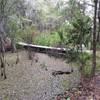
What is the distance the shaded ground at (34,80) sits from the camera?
5535 millimetres

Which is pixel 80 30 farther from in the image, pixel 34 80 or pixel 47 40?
pixel 47 40

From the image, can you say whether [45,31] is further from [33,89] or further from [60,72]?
[33,89]

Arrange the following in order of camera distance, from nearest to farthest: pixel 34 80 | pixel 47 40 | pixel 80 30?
1. pixel 34 80
2. pixel 80 30
3. pixel 47 40

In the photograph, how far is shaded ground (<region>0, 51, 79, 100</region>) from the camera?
554cm

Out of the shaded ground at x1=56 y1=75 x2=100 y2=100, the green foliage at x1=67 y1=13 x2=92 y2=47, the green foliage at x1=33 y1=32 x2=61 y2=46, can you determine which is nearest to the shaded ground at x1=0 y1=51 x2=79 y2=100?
the shaded ground at x1=56 y1=75 x2=100 y2=100

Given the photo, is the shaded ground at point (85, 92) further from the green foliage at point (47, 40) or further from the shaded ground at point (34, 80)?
the green foliage at point (47, 40)

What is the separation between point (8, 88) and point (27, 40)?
15.7 feet

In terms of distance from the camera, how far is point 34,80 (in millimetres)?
6555

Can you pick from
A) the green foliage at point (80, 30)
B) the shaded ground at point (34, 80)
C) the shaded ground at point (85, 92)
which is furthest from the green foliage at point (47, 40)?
the shaded ground at point (85, 92)

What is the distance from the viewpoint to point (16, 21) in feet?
26.8

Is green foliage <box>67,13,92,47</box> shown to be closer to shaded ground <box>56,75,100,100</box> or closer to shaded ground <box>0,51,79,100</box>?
shaded ground <box>0,51,79,100</box>

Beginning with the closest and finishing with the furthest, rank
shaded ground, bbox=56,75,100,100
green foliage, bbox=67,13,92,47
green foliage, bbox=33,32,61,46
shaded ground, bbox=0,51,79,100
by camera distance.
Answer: shaded ground, bbox=56,75,100,100
shaded ground, bbox=0,51,79,100
green foliage, bbox=67,13,92,47
green foliage, bbox=33,32,61,46

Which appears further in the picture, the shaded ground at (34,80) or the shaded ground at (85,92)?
the shaded ground at (34,80)

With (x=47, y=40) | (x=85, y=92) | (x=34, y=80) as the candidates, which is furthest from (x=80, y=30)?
(x=47, y=40)
